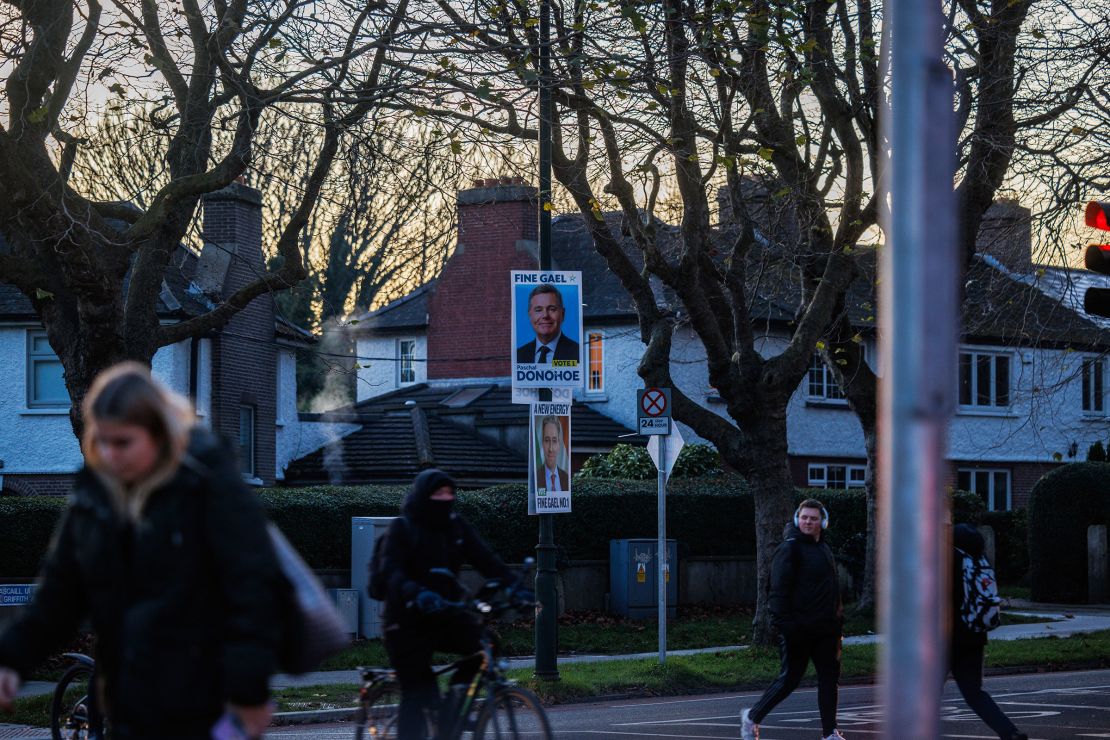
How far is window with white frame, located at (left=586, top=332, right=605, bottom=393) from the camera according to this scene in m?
39.1

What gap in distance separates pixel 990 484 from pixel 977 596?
34606 millimetres

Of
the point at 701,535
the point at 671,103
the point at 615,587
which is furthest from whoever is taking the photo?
the point at 701,535

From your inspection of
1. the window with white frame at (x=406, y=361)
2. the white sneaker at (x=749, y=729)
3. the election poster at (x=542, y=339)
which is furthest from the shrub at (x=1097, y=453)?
the white sneaker at (x=749, y=729)

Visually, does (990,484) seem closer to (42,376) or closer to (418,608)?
(42,376)

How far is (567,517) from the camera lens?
25406 millimetres

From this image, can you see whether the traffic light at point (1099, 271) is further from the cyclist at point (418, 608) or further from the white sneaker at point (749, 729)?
the cyclist at point (418, 608)

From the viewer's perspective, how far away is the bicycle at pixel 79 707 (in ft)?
31.0

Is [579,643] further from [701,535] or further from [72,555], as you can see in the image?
[72,555]

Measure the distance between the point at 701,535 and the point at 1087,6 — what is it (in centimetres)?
1210

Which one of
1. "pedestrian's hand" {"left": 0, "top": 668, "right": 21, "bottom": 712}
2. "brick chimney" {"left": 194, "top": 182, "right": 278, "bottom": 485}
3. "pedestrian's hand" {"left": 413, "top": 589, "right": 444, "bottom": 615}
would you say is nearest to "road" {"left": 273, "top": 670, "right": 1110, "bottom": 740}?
"pedestrian's hand" {"left": 413, "top": 589, "right": 444, "bottom": 615}

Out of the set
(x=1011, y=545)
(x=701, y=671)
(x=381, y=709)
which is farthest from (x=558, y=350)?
(x=1011, y=545)

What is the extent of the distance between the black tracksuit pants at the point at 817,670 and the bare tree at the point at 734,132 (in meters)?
5.69

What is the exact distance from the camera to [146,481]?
13.6 feet

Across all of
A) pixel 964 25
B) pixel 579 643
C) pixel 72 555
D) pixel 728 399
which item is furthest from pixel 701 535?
pixel 72 555
